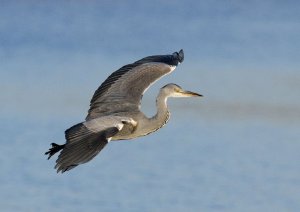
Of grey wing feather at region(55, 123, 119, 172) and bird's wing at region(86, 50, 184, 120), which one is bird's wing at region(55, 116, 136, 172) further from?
bird's wing at region(86, 50, 184, 120)

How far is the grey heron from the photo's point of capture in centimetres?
1302

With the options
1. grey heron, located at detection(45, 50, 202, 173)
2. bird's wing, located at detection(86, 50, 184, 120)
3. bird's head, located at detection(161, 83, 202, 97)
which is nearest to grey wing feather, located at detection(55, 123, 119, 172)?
grey heron, located at detection(45, 50, 202, 173)

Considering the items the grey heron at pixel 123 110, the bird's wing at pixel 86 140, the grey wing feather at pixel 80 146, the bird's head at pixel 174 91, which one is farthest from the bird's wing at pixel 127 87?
the grey wing feather at pixel 80 146

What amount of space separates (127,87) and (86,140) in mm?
1952

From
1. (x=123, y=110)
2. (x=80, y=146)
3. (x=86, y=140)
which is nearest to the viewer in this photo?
(x=80, y=146)

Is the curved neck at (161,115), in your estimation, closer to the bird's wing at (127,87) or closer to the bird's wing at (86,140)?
the bird's wing at (127,87)

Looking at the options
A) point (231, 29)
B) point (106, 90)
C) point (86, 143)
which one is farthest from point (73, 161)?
point (231, 29)

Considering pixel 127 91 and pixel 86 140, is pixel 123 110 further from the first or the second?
pixel 86 140

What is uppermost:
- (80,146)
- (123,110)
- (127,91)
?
(127,91)

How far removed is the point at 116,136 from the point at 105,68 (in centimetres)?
722

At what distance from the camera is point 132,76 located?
14922 millimetres

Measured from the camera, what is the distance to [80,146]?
12773 millimetres

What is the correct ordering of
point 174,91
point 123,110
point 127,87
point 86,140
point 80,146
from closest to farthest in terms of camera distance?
point 80,146 < point 86,140 < point 123,110 < point 127,87 < point 174,91

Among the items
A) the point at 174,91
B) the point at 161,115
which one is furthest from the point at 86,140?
the point at 174,91
